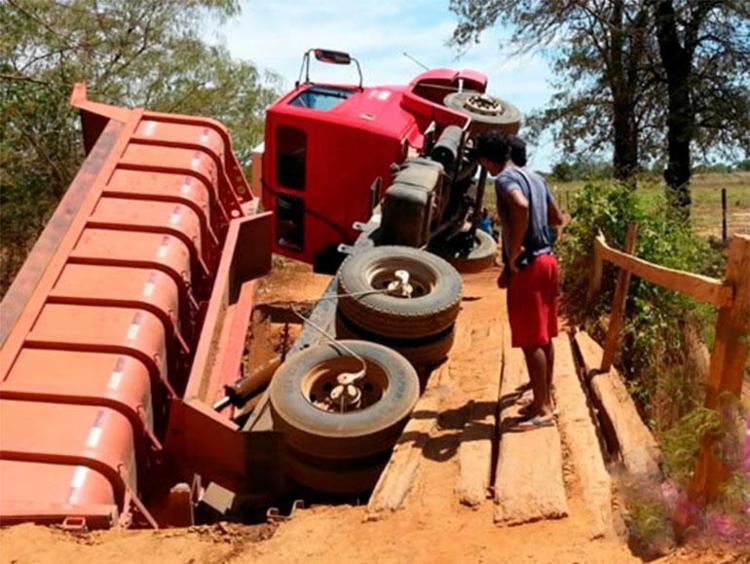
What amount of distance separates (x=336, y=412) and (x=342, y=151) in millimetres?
5400

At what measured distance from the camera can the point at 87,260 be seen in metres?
6.24

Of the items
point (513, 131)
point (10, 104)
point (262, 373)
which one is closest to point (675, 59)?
point (513, 131)

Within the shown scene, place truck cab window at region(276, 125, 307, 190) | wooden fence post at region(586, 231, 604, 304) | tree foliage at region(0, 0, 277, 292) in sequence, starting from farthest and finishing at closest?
tree foliage at region(0, 0, 277, 292), truck cab window at region(276, 125, 307, 190), wooden fence post at region(586, 231, 604, 304)

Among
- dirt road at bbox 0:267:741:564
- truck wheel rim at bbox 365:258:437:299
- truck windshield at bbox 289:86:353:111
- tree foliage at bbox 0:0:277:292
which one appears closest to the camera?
dirt road at bbox 0:267:741:564

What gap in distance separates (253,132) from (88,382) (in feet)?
60.4

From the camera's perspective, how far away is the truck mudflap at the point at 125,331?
15.3 feet

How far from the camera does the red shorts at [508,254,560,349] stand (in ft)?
16.0

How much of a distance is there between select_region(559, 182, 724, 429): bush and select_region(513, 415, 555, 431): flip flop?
1.49m

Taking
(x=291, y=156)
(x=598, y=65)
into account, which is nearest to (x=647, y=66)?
(x=598, y=65)

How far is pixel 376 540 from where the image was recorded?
4121 mm

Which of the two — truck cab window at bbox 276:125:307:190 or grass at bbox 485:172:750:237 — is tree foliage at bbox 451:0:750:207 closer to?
grass at bbox 485:172:750:237

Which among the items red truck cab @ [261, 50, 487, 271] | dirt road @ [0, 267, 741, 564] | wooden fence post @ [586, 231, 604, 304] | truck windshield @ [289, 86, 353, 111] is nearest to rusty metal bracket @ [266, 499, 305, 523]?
dirt road @ [0, 267, 741, 564]

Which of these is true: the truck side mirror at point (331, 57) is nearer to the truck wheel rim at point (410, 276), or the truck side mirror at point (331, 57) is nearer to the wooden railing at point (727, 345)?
the truck wheel rim at point (410, 276)

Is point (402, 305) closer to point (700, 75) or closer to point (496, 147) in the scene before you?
point (496, 147)
